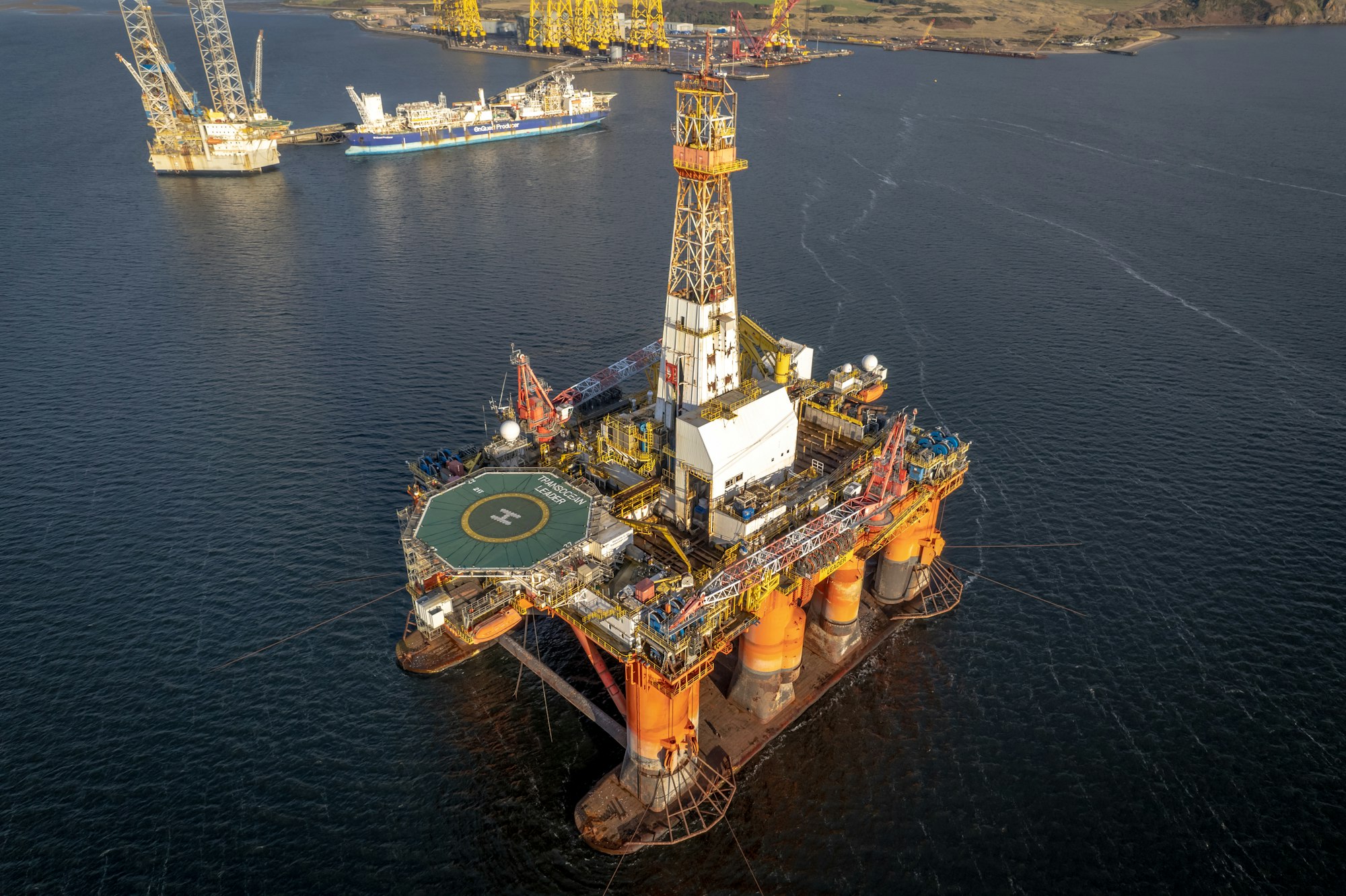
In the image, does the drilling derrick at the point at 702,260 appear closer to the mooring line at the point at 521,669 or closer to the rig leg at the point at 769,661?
the rig leg at the point at 769,661

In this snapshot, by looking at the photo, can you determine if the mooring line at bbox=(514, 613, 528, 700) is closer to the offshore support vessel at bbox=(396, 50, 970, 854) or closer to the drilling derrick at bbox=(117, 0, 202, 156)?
the offshore support vessel at bbox=(396, 50, 970, 854)

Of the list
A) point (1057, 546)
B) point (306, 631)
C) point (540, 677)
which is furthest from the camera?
point (1057, 546)

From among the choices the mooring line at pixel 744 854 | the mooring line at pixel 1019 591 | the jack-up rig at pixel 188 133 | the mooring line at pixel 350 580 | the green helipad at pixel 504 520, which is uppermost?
the jack-up rig at pixel 188 133

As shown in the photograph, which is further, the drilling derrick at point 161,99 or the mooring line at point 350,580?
the drilling derrick at point 161,99

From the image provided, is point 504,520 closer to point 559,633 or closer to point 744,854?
point 559,633

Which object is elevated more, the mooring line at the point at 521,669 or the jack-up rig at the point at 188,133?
the jack-up rig at the point at 188,133

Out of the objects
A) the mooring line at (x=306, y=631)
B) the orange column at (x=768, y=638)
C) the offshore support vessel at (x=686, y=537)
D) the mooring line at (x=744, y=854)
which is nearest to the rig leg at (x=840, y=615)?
the offshore support vessel at (x=686, y=537)

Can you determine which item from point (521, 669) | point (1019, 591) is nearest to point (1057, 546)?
point (1019, 591)

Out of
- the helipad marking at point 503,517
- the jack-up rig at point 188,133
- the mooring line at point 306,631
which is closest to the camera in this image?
the helipad marking at point 503,517
